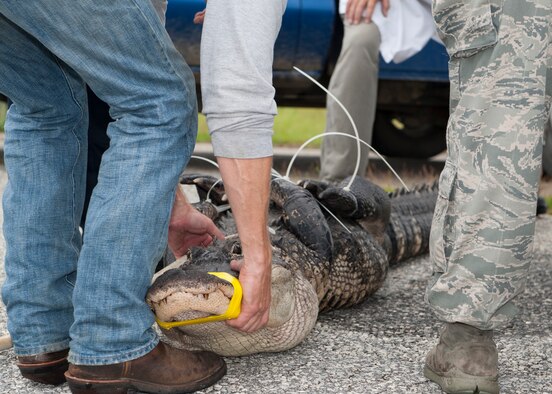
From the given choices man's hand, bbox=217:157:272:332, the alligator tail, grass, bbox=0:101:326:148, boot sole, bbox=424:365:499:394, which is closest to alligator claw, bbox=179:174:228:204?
the alligator tail

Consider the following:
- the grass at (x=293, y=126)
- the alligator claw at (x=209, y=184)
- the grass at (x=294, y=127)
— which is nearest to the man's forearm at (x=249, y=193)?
the alligator claw at (x=209, y=184)

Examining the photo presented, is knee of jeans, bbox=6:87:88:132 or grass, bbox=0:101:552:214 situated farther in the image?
grass, bbox=0:101:552:214

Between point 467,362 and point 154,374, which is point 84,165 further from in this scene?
point 467,362

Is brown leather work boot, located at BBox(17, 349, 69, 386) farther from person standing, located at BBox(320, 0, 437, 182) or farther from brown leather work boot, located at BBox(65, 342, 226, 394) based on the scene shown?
person standing, located at BBox(320, 0, 437, 182)

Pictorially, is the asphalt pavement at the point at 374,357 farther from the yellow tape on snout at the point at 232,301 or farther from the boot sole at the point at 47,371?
the yellow tape on snout at the point at 232,301

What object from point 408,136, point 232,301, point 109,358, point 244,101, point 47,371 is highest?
point 244,101

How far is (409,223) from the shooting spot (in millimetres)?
4156

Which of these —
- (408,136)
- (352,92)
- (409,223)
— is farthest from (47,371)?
(408,136)

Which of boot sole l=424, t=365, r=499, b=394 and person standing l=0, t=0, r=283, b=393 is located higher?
person standing l=0, t=0, r=283, b=393

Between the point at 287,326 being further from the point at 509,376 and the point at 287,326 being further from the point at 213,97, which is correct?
the point at 213,97

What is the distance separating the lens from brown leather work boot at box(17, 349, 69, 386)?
2359 millimetres

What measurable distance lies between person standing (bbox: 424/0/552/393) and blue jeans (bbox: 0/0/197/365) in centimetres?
69

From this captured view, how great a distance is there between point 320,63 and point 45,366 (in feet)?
13.7

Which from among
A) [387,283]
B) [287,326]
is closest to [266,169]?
[287,326]
